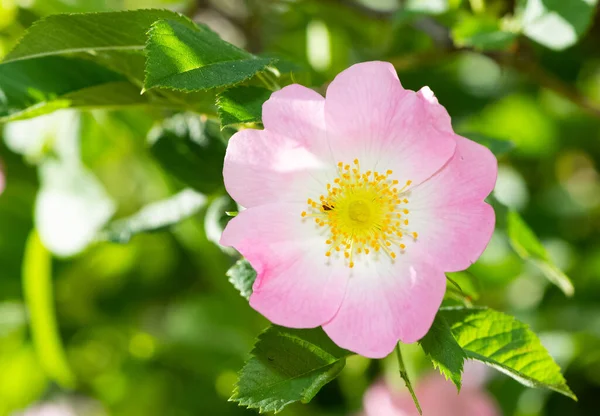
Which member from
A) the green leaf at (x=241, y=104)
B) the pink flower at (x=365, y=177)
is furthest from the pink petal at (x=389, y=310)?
the green leaf at (x=241, y=104)

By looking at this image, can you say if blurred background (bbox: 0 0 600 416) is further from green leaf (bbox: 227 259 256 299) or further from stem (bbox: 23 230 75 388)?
green leaf (bbox: 227 259 256 299)

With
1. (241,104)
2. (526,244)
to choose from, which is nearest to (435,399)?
(526,244)

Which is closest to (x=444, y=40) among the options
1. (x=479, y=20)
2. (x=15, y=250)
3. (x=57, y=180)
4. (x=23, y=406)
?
(x=479, y=20)

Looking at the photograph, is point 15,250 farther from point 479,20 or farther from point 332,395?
point 479,20

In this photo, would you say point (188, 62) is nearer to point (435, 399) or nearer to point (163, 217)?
point (163, 217)

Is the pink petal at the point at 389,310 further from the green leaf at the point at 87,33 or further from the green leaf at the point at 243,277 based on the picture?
the green leaf at the point at 87,33
